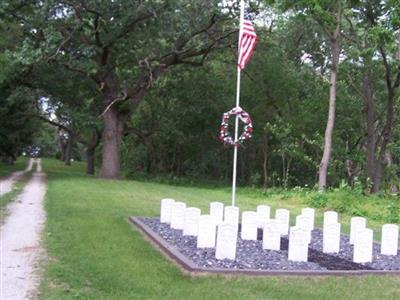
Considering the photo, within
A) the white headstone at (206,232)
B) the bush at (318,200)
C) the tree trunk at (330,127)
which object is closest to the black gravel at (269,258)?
the white headstone at (206,232)

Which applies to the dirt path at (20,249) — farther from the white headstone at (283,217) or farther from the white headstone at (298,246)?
the white headstone at (283,217)

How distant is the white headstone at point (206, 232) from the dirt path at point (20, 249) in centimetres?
243

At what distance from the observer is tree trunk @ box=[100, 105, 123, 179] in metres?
30.5

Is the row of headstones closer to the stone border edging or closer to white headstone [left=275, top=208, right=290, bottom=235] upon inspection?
white headstone [left=275, top=208, right=290, bottom=235]

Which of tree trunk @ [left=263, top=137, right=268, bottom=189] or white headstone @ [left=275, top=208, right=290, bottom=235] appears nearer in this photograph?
white headstone @ [left=275, top=208, right=290, bottom=235]

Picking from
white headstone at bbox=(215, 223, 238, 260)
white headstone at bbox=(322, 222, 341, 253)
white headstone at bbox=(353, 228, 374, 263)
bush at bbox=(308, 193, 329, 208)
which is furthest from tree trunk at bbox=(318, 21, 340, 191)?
white headstone at bbox=(215, 223, 238, 260)

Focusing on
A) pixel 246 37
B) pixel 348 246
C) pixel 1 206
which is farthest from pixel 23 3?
pixel 348 246

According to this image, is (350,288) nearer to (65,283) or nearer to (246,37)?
(65,283)

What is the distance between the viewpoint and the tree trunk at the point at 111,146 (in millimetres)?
30547

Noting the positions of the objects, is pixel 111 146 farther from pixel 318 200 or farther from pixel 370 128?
pixel 318 200

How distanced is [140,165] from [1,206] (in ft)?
87.0

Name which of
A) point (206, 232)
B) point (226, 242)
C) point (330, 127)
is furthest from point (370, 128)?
point (226, 242)

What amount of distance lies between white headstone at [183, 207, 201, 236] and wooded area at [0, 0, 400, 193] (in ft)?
39.0

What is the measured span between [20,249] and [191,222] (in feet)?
9.70
